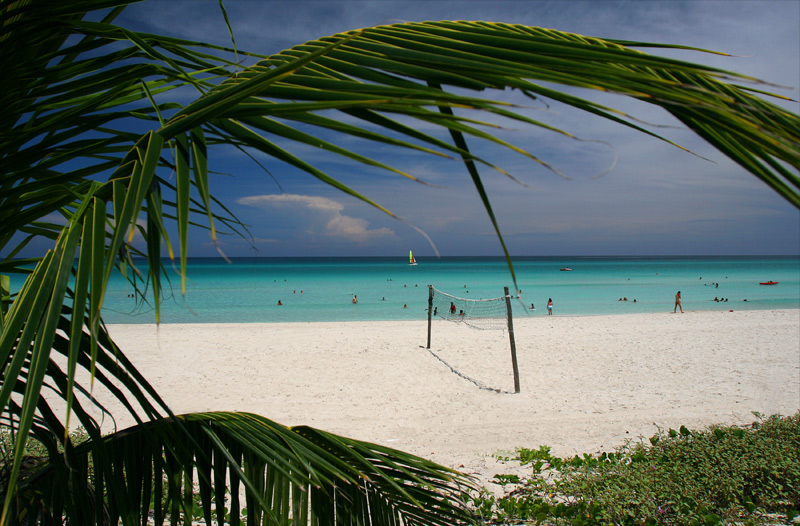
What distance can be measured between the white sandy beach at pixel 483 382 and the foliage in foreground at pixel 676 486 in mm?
1080

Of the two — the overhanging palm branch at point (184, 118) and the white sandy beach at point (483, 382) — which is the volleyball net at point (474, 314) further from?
the overhanging palm branch at point (184, 118)

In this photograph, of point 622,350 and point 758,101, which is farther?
point 622,350

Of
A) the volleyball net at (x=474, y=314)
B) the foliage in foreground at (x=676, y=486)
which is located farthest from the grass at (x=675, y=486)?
the volleyball net at (x=474, y=314)

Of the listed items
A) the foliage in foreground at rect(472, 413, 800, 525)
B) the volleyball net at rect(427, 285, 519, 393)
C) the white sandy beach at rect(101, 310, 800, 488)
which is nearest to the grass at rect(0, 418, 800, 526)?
the foliage in foreground at rect(472, 413, 800, 525)

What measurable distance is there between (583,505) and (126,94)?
4.33 m

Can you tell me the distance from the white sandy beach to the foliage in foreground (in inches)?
42.5

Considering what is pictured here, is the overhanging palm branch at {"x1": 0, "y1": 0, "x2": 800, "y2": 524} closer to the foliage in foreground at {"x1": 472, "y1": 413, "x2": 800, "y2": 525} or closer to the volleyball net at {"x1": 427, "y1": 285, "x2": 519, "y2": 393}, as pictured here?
the foliage in foreground at {"x1": 472, "y1": 413, "x2": 800, "y2": 525}

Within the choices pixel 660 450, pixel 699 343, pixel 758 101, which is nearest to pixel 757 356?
pixel 699 343

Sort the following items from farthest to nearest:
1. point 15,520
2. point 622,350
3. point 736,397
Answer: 1. point 622,350
2. point 736,397
3. point 15,520

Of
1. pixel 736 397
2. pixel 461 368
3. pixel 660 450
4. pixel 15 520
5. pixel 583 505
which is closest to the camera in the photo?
pixel 15 520

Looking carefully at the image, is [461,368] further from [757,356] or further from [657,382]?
[757,356]

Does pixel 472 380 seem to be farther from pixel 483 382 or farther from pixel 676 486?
pixel 676 486

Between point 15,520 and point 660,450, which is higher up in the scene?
point 15,520

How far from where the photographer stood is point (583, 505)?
13.2 ft
